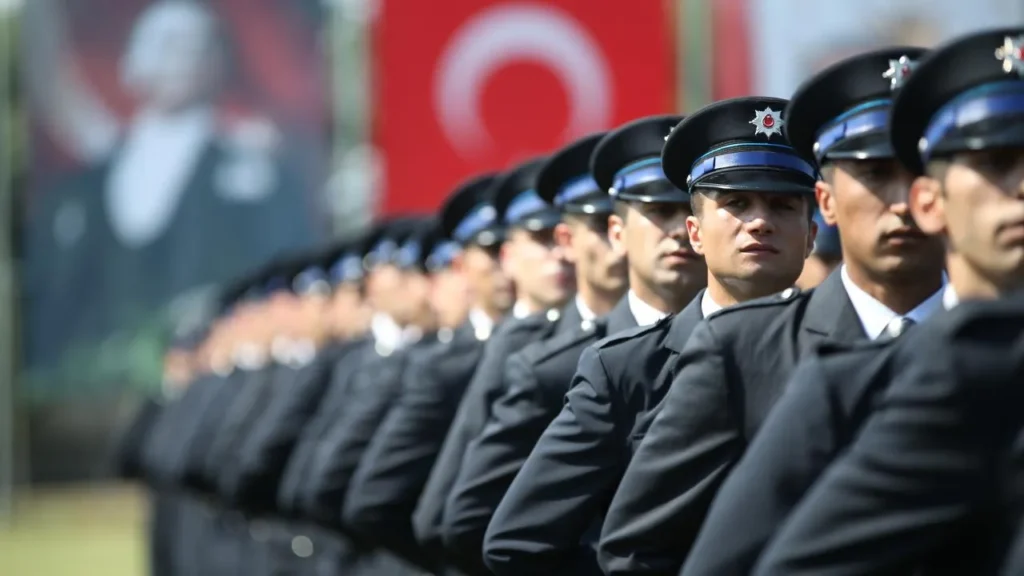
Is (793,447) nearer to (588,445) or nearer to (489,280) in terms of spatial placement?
(588,445)

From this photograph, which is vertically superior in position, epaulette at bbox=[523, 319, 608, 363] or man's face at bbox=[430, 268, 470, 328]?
epaulette at bbox=[523, 319, 608, 363]

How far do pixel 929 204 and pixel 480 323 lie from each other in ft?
13.9

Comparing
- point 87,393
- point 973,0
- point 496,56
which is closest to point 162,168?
point 87,393

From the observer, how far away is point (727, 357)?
13.5 feet

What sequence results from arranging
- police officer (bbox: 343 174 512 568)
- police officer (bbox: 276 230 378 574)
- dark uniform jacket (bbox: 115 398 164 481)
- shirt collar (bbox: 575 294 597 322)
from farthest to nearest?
dark uniform jacket (bbox: 115 398 164 481) → police officer (bbox: 276 230 378 574) → police officer (bbox: 343 174 512 568) → shirt collar (bbox: 575 294 597 322)

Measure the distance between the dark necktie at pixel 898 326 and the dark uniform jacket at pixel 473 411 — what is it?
234 centimetres

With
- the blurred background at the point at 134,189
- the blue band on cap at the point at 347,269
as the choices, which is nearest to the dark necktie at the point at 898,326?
the blue band on cap at the point at 347,269

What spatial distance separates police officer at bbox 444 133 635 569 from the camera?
5.66 m

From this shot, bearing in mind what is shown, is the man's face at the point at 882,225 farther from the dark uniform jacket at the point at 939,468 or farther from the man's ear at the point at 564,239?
the man's ear at the point at 564,239

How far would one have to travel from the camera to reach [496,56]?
57.1 feet

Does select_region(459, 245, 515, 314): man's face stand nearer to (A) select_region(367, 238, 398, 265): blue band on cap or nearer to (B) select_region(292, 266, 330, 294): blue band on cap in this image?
(A) select_region(367, 238, 398, 265): blue band on cap

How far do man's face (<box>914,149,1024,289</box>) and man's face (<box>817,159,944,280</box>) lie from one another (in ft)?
1.84

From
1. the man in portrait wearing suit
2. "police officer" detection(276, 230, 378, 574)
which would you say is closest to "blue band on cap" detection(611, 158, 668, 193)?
"police officer" detection(276, 230, 378, 574)

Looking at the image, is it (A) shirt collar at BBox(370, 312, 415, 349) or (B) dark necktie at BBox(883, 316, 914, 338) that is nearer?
(B) dark necktie at BBox(883, 316, 914, 338)
